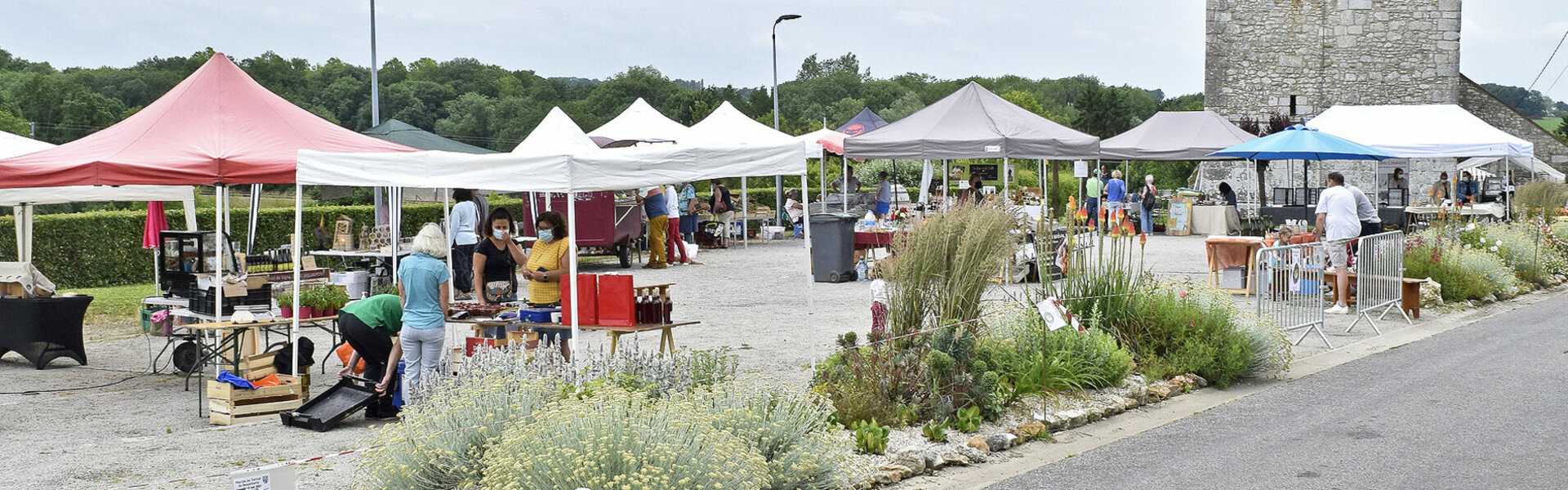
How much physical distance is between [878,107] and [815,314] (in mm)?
71901

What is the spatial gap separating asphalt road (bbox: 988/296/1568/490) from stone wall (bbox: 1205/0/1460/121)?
29.5 meters

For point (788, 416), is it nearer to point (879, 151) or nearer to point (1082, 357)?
→ point (1082, 357)

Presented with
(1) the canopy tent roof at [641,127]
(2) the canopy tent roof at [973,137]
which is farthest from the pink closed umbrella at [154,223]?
(1) the canopy tent roof at [641,127]

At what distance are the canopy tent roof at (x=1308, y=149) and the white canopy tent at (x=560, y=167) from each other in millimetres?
11976

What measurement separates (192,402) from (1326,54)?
118 feet

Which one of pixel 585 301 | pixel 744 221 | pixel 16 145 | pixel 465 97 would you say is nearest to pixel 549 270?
pixel 585 301

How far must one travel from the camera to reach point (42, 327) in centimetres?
1219

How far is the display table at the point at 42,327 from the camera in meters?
12.1

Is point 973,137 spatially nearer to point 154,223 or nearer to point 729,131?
point 729,131

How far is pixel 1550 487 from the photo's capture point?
7.05 meters

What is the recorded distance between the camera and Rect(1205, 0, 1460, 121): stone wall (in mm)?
38625

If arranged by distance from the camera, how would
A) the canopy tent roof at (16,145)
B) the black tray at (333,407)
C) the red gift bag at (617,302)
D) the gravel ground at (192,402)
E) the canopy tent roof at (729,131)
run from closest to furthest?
the gravel ground at (192,402), the black tray at (333,407), the red gift bag at (617,302), the canopy tent roof at (16,145), the canopy tent roof at (729,131)

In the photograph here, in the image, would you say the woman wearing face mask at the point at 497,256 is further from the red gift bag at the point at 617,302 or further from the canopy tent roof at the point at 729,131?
the canopy tent roof at the point at 729,131

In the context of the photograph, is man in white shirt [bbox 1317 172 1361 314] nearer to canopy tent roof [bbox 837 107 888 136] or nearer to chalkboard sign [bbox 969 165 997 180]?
chalkboard sign [bbox 969 165 997 180]
